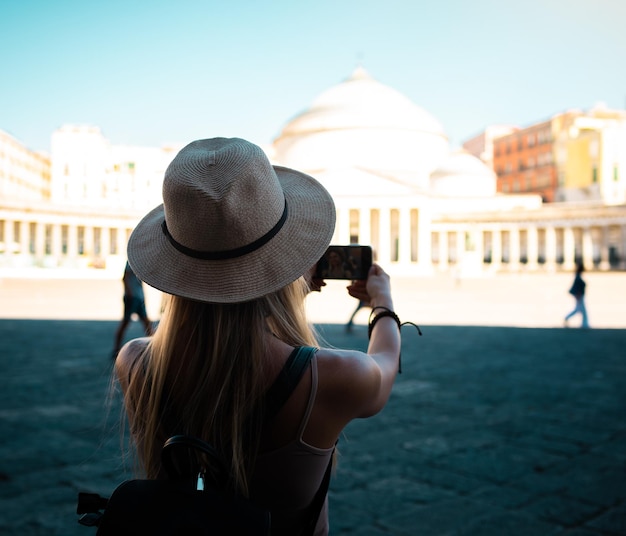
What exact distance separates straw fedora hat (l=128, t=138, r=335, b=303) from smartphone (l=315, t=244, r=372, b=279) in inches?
9.7

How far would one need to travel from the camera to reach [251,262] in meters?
1.55

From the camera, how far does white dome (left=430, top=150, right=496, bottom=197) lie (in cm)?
7231

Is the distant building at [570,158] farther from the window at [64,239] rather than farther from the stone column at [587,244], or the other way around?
the window at [64,239]

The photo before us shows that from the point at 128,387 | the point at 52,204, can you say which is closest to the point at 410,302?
the point at 128,387

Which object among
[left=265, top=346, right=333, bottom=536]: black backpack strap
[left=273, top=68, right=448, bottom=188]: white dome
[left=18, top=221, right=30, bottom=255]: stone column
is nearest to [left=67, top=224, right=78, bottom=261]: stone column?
[left=18, top=221, right=30, bottom=255]: stone column

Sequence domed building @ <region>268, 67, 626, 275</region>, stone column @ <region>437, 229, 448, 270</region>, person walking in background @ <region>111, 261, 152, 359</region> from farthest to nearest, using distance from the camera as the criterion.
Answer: stone column @ <region>437, 229, 448, 270</region>
domed building @ <region>268, 67, 626, 275</region>
person walking in background @ <region>111, 261, 152, 359</region>

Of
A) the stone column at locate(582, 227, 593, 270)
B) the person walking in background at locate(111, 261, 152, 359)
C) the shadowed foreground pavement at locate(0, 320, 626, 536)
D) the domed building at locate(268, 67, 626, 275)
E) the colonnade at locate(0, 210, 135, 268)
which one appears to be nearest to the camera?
the shadowed foreground pavement at locate(0, 320, 626, 536)

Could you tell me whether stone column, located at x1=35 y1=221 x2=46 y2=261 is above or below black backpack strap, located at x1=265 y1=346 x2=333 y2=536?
above

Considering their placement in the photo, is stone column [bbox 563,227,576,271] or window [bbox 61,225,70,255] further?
window [bbox 61,225,70,255]

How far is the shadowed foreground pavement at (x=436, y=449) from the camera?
375cm

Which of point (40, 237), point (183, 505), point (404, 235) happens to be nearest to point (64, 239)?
point (40, 237)

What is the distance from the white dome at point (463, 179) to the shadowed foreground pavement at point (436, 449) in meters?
64.7

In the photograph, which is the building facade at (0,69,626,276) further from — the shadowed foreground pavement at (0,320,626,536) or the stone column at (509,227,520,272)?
the shadowed foreground pavement at (0,320,626,536)

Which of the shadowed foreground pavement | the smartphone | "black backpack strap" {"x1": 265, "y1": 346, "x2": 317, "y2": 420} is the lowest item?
the shadowed foreground pavement
